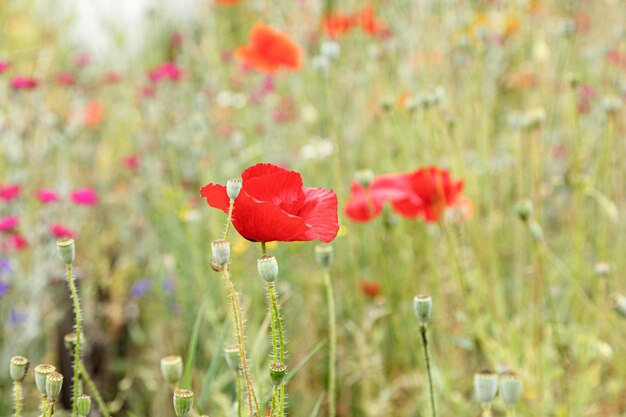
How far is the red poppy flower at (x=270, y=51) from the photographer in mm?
2072

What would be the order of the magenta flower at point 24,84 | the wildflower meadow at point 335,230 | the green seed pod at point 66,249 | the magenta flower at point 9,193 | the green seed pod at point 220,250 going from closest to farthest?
the green seed pod at point 220,250
the green seed pod at point 66,249
the wildflower meadow at point 335,230
the magenta flower at point 9,193
the magenta flower at point 24,84

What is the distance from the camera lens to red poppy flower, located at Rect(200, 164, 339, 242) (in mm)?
729

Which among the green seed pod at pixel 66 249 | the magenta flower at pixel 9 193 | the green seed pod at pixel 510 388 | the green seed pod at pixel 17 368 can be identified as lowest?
the green seed pod at pixel 510 388

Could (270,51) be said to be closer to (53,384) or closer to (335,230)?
(335,230)

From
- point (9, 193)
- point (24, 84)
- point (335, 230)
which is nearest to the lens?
point (335, 230)

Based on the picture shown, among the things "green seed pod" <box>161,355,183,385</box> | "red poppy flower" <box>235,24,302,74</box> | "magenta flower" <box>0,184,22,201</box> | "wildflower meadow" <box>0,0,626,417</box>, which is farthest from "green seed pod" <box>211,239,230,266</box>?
"red poppy flower" <box>235,24,302,74</box>

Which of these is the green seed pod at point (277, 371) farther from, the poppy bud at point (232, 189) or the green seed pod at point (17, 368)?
the green seed pod at point (17, 368)

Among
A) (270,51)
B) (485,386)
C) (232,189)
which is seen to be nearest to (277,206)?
(232,189)

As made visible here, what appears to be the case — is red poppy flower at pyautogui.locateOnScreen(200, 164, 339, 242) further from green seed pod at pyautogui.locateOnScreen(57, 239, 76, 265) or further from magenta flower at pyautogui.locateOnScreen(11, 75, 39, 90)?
magenta flower at pyautogui.locateOnScreen(11, 75, 39, 90)

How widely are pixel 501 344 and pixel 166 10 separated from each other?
3.55 metres

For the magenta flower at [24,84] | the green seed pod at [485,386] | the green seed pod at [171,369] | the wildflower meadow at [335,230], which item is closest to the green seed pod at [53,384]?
the wildflower meadow at [335,230]

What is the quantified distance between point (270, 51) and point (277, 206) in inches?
56.2

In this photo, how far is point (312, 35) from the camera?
280cm

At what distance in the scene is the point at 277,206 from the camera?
28.7 inches
